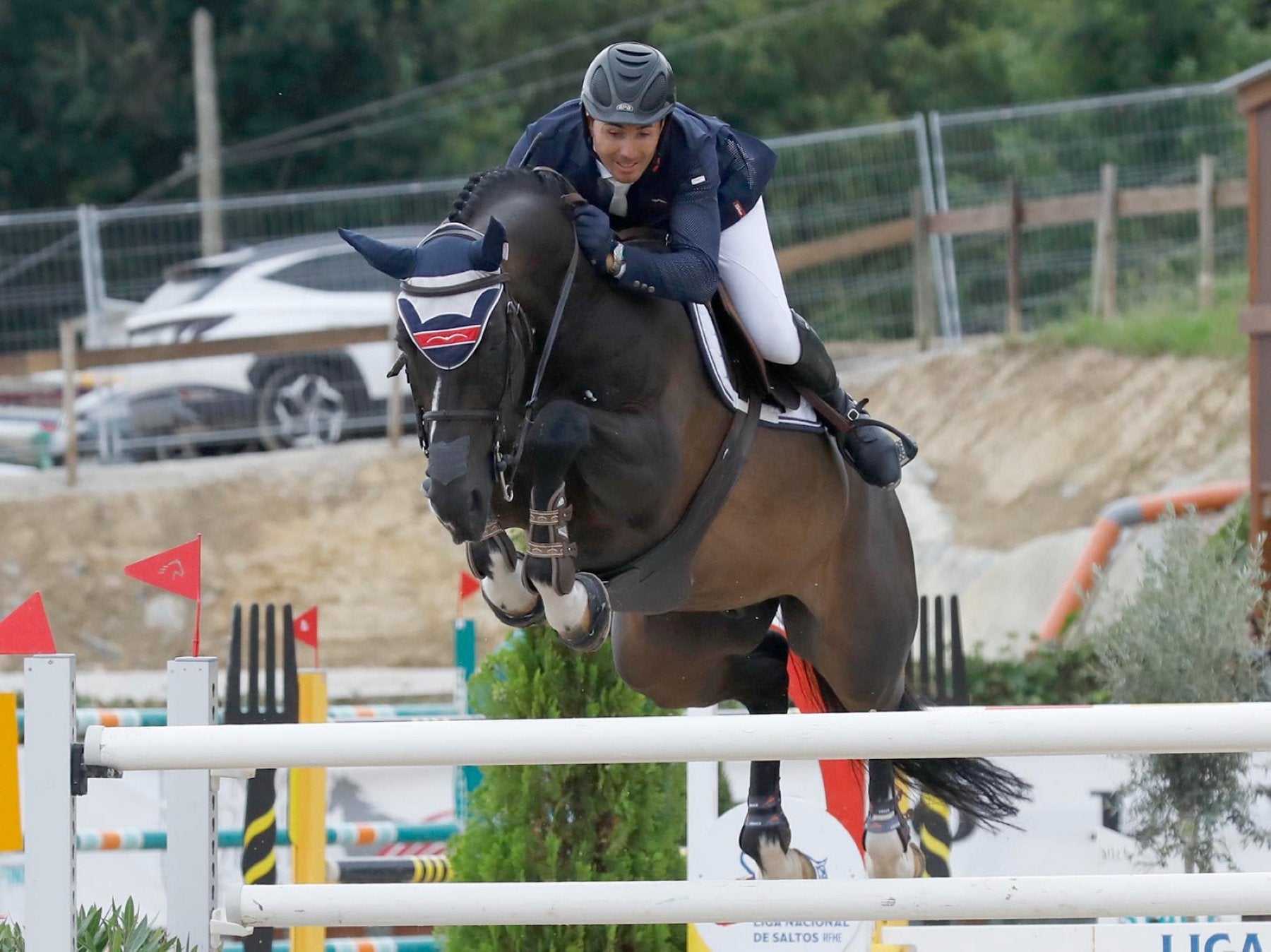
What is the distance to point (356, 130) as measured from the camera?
21.8m

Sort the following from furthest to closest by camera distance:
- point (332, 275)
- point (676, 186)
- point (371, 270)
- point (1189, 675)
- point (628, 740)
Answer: point (332, 275) → point (371, 270) → point (1189, 675) → point (676, 186) → point (628, 740)

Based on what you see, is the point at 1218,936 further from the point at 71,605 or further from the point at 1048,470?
the point at 71,605

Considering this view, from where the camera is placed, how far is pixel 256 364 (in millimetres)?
12703

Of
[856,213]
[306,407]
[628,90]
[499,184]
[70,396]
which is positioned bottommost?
[499,184]

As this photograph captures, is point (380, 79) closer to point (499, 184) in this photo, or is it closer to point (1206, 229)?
point (1206, 229)

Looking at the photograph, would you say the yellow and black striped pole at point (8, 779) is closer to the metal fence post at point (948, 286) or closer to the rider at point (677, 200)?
the rider at point (677, 200)

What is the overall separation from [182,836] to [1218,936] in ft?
6.93

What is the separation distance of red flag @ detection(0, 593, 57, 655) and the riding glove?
1265 millimetres

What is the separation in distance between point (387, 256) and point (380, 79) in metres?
20.2

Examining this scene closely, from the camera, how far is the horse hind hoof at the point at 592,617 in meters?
3.48

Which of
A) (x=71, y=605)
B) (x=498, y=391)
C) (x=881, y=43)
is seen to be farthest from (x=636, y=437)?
(x=881, y=43)

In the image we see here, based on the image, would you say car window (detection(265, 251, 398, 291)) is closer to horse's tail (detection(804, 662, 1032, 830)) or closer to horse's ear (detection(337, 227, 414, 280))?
horse's tail (detection(804, 662, 1032, 830))

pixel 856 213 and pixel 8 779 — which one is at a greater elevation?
pixel 856 213

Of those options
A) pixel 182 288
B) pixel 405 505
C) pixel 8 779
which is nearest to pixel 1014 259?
pixel 405 505
